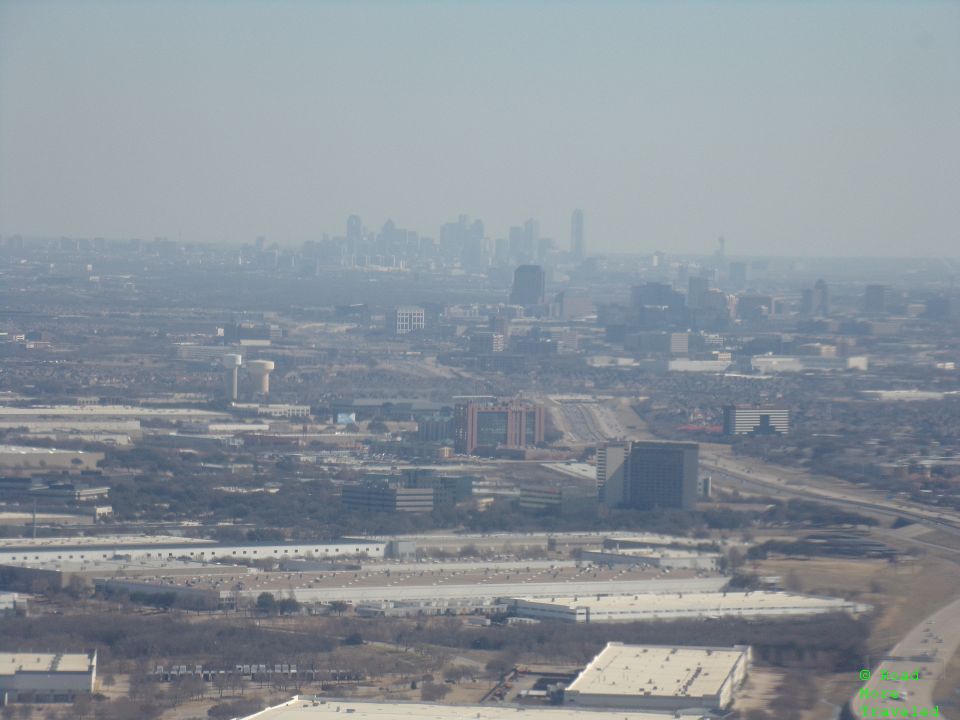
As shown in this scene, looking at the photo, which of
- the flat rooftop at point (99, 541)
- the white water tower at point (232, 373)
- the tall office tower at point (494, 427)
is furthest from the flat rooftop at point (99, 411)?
the flat rooftop at point (99, 541)

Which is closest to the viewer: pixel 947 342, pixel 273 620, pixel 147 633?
pixel 147 633

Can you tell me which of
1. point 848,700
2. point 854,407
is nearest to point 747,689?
point 848,700

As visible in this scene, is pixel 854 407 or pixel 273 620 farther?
pixel 854 407

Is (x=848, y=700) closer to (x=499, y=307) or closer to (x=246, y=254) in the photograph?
(x=499, y=307)

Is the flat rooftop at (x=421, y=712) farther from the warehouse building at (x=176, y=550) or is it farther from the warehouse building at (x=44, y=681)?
the warehouse building at (x=176, y=550)

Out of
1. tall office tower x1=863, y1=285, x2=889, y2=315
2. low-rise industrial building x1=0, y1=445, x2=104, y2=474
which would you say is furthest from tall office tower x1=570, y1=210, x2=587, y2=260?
low-rise industrial building x1=0, y1=445, x2=104, y2=474

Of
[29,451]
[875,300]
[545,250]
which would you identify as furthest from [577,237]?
[29,451]
